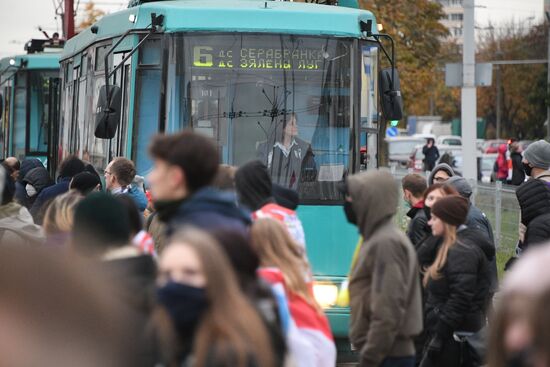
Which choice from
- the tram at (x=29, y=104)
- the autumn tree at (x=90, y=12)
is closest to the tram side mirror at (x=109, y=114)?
the tram at (x=29, y=104)

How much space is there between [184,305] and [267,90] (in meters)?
7.93

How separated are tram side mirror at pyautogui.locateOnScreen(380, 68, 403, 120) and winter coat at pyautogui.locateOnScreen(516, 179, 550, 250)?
2.32 meters

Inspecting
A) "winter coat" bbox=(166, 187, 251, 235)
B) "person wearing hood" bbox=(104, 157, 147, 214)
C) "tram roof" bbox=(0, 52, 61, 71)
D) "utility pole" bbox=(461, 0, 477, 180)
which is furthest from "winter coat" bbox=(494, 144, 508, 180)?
"winter coat" bbox=(166, 187, 251, 235)

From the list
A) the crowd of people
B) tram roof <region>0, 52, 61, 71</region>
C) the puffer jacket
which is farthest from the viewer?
tram roof <region>0, 52, 61, 71</region>

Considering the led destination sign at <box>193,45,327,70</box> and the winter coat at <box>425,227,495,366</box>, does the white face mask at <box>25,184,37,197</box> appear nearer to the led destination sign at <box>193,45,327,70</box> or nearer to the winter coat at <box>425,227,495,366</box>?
the led destination sign at <box>193,45,327,70</box>

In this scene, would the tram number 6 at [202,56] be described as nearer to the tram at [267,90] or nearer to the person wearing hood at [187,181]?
the tram at [267,90]

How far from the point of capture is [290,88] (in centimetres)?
1170

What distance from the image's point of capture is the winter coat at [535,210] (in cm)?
917

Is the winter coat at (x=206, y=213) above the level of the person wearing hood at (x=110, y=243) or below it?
above

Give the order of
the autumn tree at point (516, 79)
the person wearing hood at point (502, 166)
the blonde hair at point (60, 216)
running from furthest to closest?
the autumn tree at point (516, 79) → the person wearing hood at point (502, 166) → the blonde hair at point (60, 216)

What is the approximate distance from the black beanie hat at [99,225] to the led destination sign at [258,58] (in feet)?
23.2

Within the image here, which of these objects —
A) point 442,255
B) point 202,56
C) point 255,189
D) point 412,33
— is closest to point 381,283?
point 255,189

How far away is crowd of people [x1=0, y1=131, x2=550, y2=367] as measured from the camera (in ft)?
12.3

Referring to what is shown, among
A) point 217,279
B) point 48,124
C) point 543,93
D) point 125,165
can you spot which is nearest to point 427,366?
point 125,165
